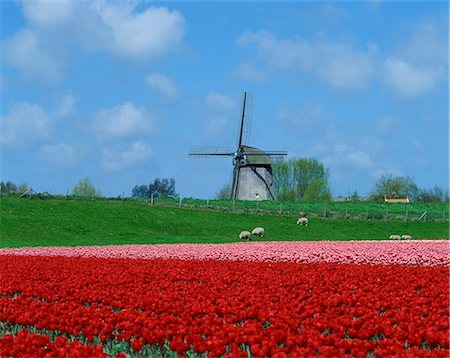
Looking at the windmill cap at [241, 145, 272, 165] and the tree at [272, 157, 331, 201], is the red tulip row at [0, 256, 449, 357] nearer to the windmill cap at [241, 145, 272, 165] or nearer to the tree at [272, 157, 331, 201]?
the windmill cap at [241, 145, 272, 165]

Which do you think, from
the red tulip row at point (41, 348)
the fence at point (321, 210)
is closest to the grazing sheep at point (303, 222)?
the fence at point (321, 210)

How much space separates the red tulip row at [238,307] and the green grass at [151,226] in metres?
17.4

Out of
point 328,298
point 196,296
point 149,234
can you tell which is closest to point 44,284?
point 196,296

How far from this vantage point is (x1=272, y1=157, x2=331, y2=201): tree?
93500 mm

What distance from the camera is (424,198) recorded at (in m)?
90.0

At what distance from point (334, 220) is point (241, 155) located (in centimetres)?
1804

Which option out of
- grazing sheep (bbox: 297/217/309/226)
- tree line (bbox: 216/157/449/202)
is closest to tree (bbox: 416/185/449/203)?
tree line (bbox: 216/157/449/202)

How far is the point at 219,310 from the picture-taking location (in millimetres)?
9039

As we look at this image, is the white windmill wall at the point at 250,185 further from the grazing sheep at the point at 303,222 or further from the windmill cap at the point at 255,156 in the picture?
the grazing sheep at the point at 303,222

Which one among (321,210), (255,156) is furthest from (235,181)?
(321,210)

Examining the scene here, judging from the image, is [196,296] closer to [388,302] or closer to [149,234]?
[388,302]

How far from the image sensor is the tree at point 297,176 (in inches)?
3681

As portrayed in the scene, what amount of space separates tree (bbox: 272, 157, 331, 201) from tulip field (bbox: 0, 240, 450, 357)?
3027 inches

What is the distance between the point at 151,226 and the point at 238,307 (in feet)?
109
